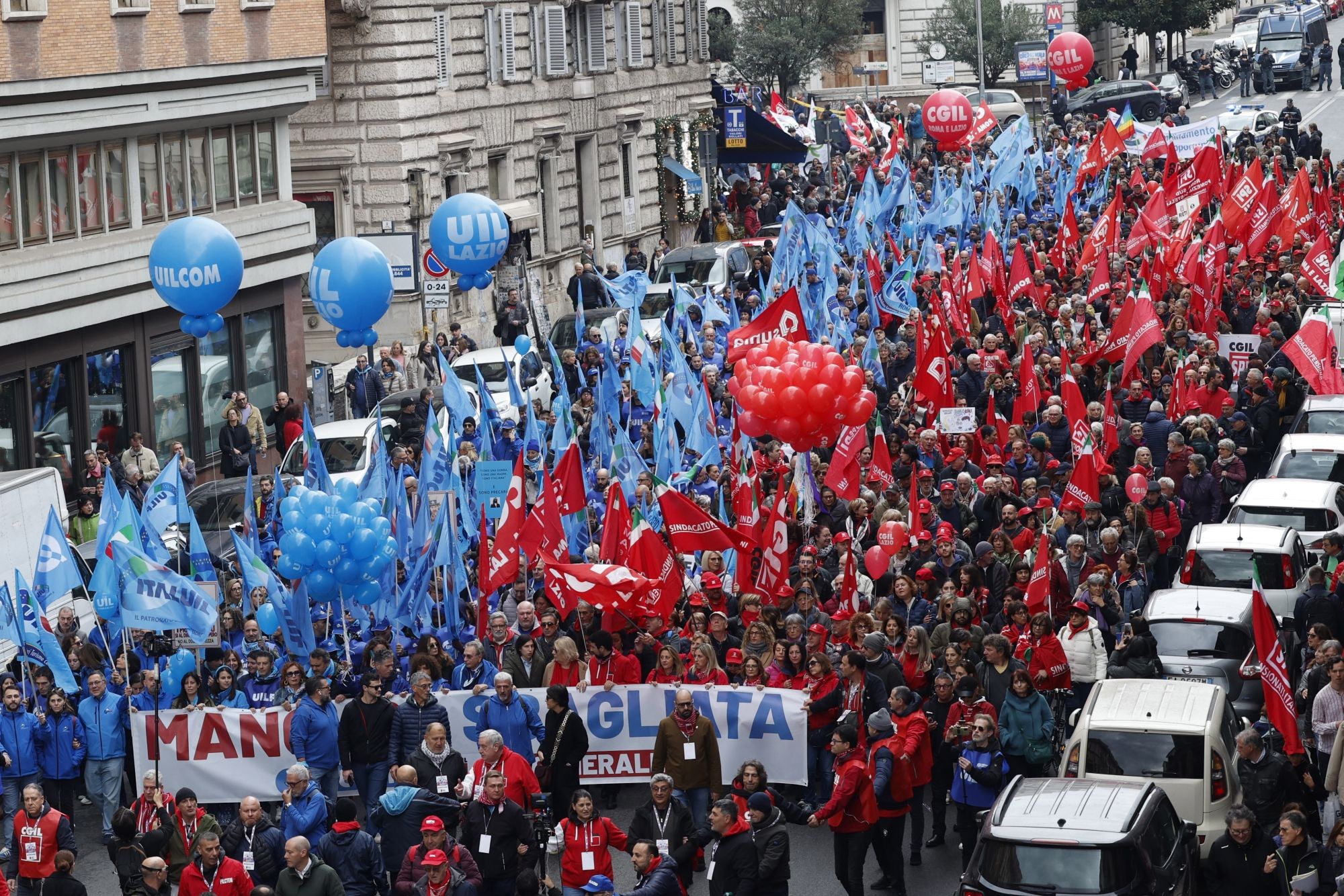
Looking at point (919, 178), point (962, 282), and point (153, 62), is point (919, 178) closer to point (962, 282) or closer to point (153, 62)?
point (962, 282)

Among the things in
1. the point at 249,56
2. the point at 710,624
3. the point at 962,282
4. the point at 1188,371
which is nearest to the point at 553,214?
the point at 249,56

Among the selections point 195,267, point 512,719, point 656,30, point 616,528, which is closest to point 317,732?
point 512,719

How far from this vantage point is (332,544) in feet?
55.1

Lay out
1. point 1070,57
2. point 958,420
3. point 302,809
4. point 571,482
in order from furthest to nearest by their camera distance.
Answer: point 1070,57 → point 958,420 → point 571,482 → point 302,809

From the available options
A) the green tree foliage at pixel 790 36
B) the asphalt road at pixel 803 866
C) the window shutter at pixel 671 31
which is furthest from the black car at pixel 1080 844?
the green tree foliage at pixel 790 36

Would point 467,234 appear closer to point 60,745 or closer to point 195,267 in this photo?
point 195,267

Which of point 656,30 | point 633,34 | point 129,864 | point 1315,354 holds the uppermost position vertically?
point 656,30

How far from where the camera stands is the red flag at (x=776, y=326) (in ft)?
80.5

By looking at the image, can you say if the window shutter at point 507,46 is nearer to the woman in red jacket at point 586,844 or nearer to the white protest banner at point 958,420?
the white protest banner at point 958,420

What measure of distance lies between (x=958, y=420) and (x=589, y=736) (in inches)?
261

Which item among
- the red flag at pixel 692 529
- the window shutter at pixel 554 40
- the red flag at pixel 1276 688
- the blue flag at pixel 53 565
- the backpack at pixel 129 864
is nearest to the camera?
the backpack at pixel 129 864

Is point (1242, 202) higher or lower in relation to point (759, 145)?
lower

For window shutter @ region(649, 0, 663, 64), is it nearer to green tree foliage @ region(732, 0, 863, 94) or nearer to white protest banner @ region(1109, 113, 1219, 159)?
white protest banner @ region(1109, 113, 1219, 159)

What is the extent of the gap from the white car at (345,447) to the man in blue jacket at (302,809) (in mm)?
10121
